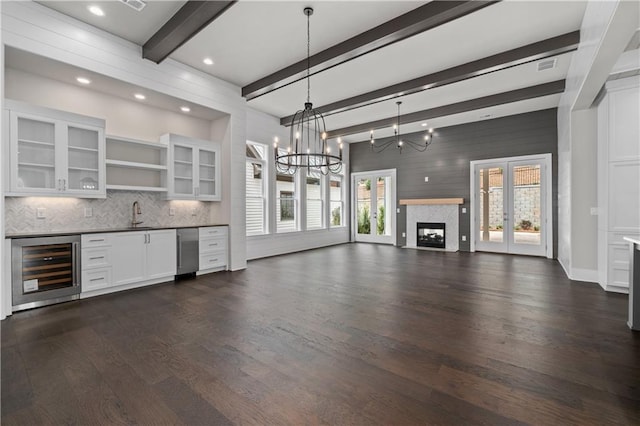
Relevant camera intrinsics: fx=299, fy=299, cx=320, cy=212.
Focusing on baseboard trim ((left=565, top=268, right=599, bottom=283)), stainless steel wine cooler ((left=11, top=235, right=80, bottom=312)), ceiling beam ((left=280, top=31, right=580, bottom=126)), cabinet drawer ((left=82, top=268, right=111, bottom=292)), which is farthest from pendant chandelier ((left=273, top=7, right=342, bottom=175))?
baseboard trim ((left=565, top=268, right=599, bottom=283))

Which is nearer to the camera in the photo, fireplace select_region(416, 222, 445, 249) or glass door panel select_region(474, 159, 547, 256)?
glass door panel select_region(474, 159, 547, 256)

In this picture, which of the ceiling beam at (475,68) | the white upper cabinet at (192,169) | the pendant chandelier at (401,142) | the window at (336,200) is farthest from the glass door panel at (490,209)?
the white upper cabinet at (192,169)

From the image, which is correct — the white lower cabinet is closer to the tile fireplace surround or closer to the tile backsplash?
the tile backsplash

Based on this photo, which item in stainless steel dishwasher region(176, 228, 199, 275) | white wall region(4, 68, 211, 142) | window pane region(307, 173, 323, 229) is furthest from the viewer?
window pane region(307, 173, 323, 229)

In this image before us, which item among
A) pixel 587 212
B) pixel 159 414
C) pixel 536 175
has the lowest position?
pixel 159 414

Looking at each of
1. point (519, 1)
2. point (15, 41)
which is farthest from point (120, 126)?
point (519, 1)

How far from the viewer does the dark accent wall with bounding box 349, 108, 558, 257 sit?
6883 mm

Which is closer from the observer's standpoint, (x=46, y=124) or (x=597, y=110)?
(x=46, y=124)

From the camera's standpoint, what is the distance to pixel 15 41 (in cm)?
329

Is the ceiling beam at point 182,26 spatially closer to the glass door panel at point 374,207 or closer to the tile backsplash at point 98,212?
the tile backsplash at point 98,212

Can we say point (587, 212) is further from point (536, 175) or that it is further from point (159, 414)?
point (159, 414)

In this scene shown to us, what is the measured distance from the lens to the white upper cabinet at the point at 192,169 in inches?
201

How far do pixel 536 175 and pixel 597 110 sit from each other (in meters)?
2.82

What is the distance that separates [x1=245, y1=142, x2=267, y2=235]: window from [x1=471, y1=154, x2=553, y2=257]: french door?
539 cm
